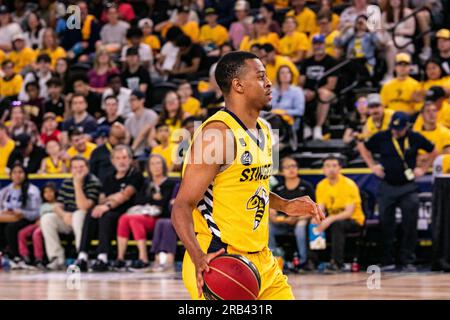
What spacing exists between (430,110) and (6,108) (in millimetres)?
8501

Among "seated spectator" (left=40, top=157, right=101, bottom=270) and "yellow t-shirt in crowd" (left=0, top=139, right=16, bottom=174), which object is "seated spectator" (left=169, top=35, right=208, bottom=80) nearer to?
"yellow t-shirt in crowd" (left=0, top=139, right=16, bottom=174)

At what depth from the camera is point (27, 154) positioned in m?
16.2

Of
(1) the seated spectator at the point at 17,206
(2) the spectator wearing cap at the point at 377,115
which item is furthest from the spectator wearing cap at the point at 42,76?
(2) the spectator wearing cap at the point at 377,115

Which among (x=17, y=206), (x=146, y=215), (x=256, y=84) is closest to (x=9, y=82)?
(x=17, y=206)

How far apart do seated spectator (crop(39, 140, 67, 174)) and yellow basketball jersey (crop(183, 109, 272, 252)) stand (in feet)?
34.3

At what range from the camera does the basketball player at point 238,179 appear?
217 inches

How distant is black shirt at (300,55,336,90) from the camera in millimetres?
16141

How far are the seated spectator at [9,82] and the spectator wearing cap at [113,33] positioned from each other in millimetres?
1709

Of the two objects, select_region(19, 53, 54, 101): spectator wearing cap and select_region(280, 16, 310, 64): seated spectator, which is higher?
select_region(280, 16, 310, 64): seated spectator

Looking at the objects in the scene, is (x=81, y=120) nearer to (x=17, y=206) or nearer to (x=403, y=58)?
(x=17, y=206)

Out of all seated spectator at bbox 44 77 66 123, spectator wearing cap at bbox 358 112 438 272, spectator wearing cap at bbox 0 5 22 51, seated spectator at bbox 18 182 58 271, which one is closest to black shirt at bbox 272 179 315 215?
spectator wearing cap at bbox 358 112 438 272

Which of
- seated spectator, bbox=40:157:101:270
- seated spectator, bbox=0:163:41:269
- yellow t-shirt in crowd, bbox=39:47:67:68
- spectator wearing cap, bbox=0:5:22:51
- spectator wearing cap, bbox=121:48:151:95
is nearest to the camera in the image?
seated spectator, bbox=40:157:101:270

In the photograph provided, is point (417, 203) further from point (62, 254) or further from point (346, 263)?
point (62, 254)

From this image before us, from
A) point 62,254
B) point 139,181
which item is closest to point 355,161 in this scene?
point 139,181
